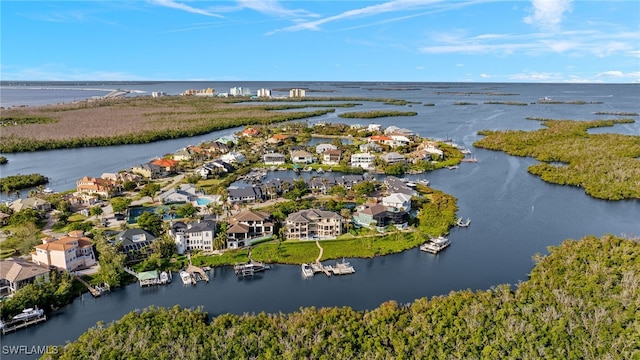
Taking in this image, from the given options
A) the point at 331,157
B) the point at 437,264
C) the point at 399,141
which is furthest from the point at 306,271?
the point at 399,141

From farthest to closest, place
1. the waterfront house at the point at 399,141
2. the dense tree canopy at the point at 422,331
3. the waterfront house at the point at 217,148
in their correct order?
the waterfront house at the point at 399,141, the waterfront house at the point at 217,148, the dense tree canopy at the point at 422,331

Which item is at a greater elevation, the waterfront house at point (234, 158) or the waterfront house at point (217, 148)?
the waterfront house at point (217, 148)

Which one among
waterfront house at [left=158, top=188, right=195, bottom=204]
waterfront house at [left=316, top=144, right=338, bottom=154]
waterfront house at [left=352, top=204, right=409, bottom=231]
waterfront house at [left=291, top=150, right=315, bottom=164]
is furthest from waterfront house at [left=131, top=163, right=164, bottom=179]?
waterfront house at [left=352, top=204, right=409, bottom=231]

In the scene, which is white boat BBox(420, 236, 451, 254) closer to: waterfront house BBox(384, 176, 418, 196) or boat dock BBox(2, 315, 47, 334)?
waterfront house BBox(384, 176, 418, 196)

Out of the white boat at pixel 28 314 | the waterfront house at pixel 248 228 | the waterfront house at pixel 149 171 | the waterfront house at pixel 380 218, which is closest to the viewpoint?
the white boat at pixel 28 314

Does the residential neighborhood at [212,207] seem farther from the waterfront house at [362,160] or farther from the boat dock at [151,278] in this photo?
the boat dock at [151,278]

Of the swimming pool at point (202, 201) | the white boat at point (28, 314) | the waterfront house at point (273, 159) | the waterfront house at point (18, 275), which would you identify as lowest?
the white boat at point (28, 314)

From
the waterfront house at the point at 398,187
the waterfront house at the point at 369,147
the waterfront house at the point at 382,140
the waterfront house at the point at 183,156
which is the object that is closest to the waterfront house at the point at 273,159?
the waterfront house at the point at 183,156

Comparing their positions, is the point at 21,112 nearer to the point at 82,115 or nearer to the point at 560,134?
the point at 82,115
